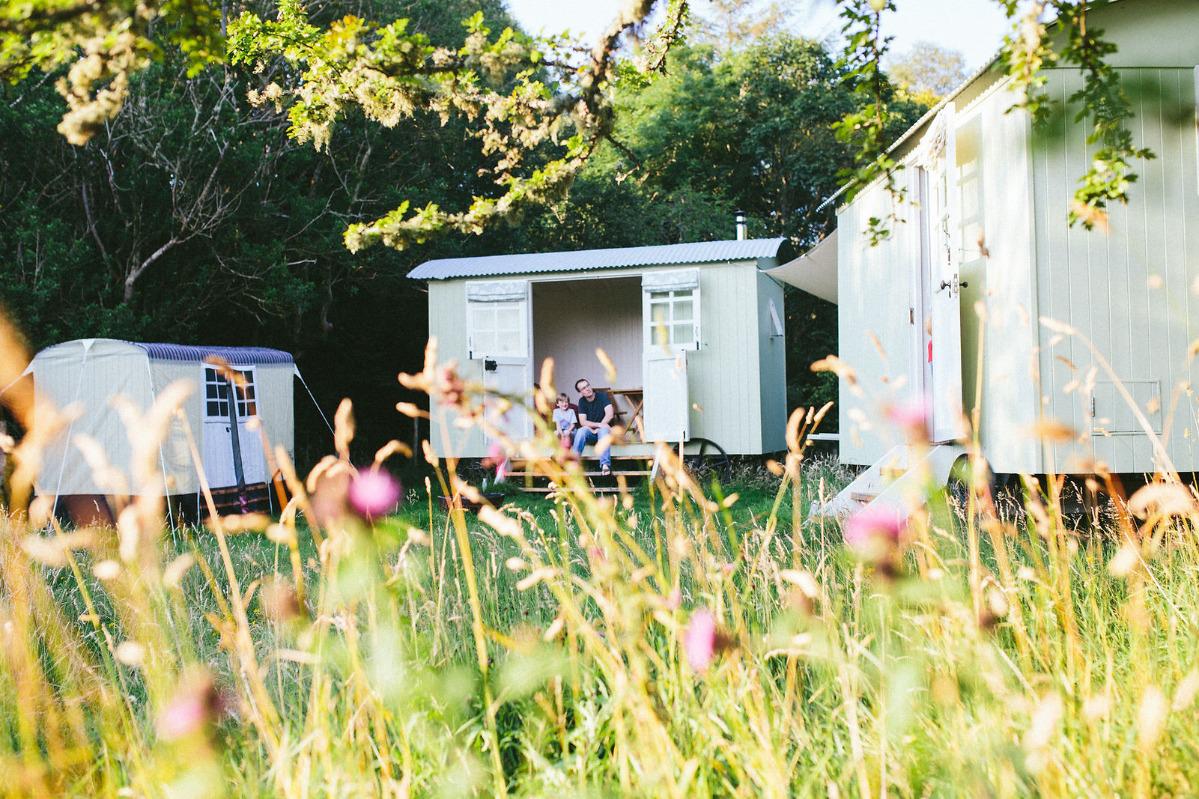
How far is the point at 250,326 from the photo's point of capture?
1338 cm

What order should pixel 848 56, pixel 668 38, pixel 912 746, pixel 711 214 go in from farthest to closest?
pixel 711 214
pixel 668 38
pixel 848 56
pixel 912 746

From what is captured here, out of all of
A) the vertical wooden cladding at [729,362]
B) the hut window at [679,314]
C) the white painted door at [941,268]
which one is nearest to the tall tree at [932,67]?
the vertical wooden cladding at [729,362]

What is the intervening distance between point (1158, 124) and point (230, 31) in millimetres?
5569

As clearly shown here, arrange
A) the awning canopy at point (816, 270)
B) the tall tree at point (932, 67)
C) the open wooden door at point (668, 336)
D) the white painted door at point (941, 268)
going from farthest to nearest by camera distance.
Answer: the tall tree at point (932, 67), the open wooden door at point (668, 336), the awning canopy at point (816, 270), the white painted door at point (941, 268)

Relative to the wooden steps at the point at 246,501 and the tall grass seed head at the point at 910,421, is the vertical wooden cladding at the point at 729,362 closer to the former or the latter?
the wooden steps at the point at 246,501

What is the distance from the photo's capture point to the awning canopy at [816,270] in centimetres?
951

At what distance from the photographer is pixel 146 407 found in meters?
7.79

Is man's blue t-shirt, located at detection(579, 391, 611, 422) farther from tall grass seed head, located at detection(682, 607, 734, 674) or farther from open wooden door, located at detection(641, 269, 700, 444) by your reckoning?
tall grass seed head, located at detection(682, 607, 734, 674)

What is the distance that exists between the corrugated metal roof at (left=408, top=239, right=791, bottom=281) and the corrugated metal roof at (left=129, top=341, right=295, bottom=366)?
2178 mm

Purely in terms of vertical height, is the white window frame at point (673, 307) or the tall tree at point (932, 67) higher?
the tall tree at point (932, 67)

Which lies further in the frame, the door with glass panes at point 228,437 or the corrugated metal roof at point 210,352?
the door with glass panes at point 228,437

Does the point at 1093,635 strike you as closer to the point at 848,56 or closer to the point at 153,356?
the point at 848,56

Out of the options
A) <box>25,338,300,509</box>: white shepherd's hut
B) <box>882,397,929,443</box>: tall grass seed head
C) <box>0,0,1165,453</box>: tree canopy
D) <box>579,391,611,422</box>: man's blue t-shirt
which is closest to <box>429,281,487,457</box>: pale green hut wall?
<box>0,0,1165,453</box>: tree canopy

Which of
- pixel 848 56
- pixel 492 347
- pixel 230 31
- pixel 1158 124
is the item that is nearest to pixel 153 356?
pixel 230 31
